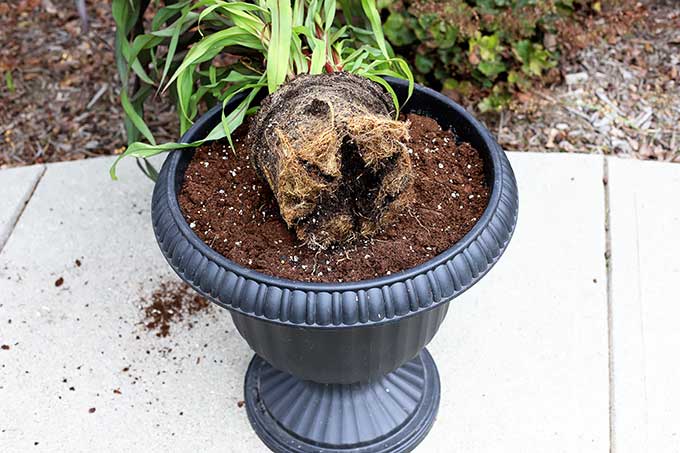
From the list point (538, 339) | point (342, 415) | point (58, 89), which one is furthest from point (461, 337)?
point (58, 89)

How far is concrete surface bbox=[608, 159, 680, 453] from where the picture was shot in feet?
6.20

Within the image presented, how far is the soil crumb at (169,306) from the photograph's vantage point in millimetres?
2144

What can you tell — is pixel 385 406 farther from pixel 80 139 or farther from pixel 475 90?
pixel 80 139

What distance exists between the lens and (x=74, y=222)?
2408mm

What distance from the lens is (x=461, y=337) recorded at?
6.93 feet

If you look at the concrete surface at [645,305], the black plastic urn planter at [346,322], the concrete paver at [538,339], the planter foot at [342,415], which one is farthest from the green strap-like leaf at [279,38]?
the concrete surface at [645,305]

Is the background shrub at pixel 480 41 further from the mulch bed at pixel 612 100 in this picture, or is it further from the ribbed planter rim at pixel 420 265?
the ribbed planter rim at pixel 420 265

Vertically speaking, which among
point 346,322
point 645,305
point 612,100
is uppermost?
point 346,322

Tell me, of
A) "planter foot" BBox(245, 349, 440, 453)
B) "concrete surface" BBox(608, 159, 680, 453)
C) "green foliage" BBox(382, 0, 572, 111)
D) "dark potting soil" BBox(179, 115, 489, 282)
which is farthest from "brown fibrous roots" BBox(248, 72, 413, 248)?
"green foliage" BBox(382, 0, 572, 111)

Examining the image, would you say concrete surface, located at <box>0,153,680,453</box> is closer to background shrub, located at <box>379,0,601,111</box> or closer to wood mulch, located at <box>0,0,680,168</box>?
wood mulch, located at <box>0,0,680,168</box>

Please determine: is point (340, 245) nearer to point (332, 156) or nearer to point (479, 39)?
point (332, 156)

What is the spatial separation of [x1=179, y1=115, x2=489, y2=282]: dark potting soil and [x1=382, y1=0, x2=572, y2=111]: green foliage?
0.92 metres

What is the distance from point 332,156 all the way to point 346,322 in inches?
11.9

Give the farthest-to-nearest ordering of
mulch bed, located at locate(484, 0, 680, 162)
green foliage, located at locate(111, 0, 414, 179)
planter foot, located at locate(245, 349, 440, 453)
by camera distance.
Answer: mulch bed, located at locate(484, 0, 680, 162) → planter foot, located at locate(245, 349, 440, 453) → green foliage, located at locate(111, 0, 414, 179)
